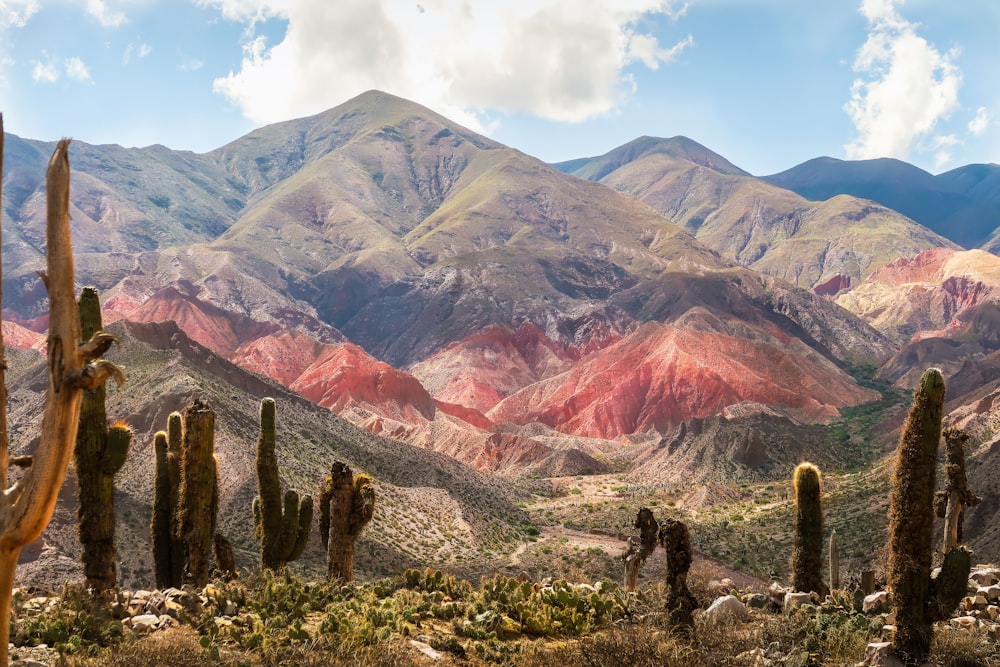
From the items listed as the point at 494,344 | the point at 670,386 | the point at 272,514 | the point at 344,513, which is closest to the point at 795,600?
the point at 344,513

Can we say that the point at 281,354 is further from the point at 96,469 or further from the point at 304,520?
the point at 96,469

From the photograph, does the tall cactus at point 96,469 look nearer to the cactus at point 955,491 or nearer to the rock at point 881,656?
the rock at point 881,656

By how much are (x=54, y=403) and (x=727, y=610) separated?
33.1 feet

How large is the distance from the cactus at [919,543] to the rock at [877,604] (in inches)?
49.8

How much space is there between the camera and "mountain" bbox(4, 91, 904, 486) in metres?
98.9

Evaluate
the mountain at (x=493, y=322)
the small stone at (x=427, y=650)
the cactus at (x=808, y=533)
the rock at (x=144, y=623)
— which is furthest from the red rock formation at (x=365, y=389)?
the small stone at (x=427, y=650)

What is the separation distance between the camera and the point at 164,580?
1488 centimetres

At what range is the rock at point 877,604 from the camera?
11.4m

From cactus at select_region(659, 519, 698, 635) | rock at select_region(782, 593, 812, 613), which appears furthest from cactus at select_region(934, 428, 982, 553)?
cactus at select_region(659, 519, 698, 635)

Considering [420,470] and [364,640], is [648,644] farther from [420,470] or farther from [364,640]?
[420,470]

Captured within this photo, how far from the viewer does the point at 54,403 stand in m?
5.45

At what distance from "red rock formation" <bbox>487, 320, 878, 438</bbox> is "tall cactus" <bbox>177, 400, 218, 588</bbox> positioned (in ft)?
283

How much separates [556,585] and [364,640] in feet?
14.7

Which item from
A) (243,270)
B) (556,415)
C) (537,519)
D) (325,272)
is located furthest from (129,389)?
(325,272)
